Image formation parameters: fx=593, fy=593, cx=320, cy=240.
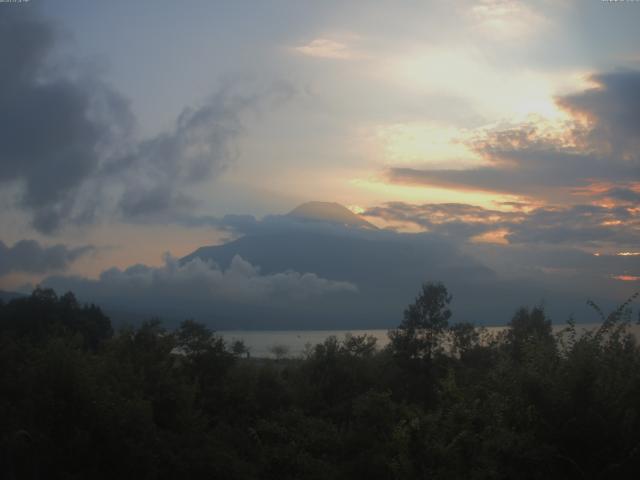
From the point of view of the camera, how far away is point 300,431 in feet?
92.5

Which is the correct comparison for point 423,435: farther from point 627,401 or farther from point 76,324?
point 76,324

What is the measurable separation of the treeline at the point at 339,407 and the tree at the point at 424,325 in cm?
11

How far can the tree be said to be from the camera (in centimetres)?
4509

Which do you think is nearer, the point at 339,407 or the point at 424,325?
the point at 339,407

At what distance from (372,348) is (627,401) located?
112 feet

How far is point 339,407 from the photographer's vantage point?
34.0 meters

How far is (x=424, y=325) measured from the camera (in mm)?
46188

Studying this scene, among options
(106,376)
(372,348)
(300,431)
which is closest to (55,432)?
(106,376)

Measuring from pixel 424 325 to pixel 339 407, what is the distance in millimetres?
14372

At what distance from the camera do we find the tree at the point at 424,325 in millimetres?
45094

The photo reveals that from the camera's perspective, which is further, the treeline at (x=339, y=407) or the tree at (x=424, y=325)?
the tree at (x=424, y=325)

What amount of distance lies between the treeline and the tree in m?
0.11

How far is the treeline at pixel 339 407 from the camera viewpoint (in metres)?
9.69

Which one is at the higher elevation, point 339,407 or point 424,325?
point 424,325
